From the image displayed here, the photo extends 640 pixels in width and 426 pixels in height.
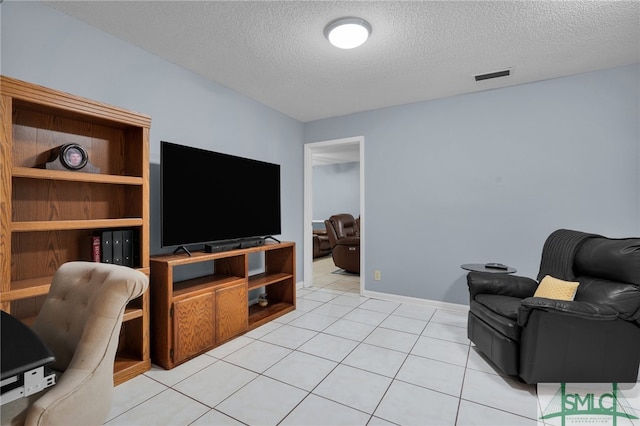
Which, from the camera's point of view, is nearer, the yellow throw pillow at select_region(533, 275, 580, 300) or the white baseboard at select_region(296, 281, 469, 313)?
the yellow throw pillow at select_region(533, 275, 580, 300)

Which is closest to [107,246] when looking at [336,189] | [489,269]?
[489,269]

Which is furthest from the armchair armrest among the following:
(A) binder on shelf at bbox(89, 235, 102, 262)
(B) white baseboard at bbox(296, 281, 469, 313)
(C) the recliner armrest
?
(A) binder on shelf at bbox(89, 235, 102, 262)

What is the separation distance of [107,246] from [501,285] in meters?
3.09

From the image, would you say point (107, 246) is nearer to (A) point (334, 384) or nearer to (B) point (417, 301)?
(A) point (334, 384)

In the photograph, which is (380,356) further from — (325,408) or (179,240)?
(179,240)

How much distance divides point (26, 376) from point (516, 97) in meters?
4.22

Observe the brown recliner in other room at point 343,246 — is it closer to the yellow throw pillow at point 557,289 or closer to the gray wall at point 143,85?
the gray wall at point 143,85

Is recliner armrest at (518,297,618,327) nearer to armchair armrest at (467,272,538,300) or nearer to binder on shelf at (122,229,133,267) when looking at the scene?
armchair armrest at (467,272,538,300)

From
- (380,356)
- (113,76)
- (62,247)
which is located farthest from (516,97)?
(62,247)

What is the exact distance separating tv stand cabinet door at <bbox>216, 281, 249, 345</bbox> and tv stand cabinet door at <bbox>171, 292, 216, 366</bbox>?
68mm

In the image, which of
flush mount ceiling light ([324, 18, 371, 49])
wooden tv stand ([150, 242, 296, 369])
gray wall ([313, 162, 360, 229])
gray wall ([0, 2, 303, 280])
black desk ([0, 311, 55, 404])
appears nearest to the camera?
black desk ([0, 311, 55, 404])

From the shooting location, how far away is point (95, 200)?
224 centimetres

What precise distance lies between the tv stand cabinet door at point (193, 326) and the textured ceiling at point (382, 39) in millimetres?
2097

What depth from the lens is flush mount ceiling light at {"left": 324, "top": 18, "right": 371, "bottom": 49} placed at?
2.15 m
